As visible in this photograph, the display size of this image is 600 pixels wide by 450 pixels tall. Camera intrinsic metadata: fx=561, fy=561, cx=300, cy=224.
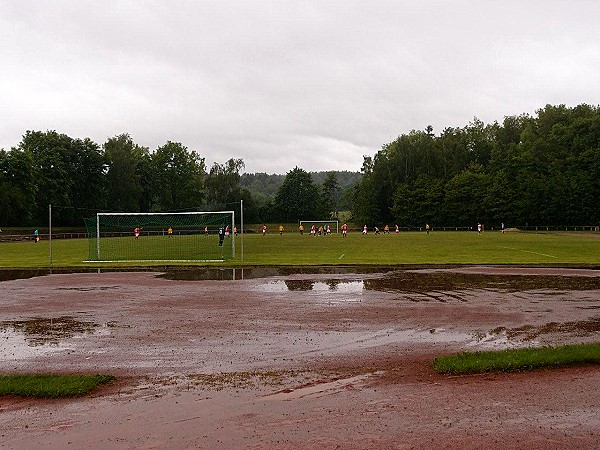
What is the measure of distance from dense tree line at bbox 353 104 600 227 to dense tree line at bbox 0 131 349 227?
19.8 meters

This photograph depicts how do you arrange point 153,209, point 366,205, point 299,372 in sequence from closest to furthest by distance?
point 299,372
point 366,205
point 153,209

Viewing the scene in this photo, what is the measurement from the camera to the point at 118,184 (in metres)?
108

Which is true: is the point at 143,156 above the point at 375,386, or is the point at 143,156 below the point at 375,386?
above

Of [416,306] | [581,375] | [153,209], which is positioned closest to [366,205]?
[153,209]

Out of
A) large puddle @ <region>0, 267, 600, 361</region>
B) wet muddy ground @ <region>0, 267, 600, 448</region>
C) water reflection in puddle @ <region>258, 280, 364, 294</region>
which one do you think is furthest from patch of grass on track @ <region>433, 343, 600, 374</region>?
water reflection in puddle @ <region>258, 280, 364, 294</region>

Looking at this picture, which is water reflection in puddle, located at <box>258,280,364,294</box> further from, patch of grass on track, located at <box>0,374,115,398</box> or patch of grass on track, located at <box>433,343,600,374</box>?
patch of grass on track, located at <box>0,374,115,398</box>

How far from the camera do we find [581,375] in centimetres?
904

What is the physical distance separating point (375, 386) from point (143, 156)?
119 m

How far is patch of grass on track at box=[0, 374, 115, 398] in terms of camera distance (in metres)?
8.61

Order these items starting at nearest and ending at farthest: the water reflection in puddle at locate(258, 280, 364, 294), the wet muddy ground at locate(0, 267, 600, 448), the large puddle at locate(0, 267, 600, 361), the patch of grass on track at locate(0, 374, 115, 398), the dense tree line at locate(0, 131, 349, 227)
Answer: the wet muddy ground at locate(0, 267, 600, 448) < the patch of grass on track at locate(0, 374, 115, 398) < the large puddle at locate(0, 267, 600, 361) < the water reflection in puddle at locate(258, 280, 364, 294) < the dense tree line at locate(0, 131, 349, 227)

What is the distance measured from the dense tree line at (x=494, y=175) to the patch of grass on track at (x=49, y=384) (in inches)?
3615

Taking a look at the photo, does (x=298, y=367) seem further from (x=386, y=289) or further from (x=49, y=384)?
(x=386, y=289)

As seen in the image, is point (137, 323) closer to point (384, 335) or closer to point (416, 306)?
point (384, 335)

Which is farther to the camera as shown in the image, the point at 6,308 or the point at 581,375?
the point at 6,308
